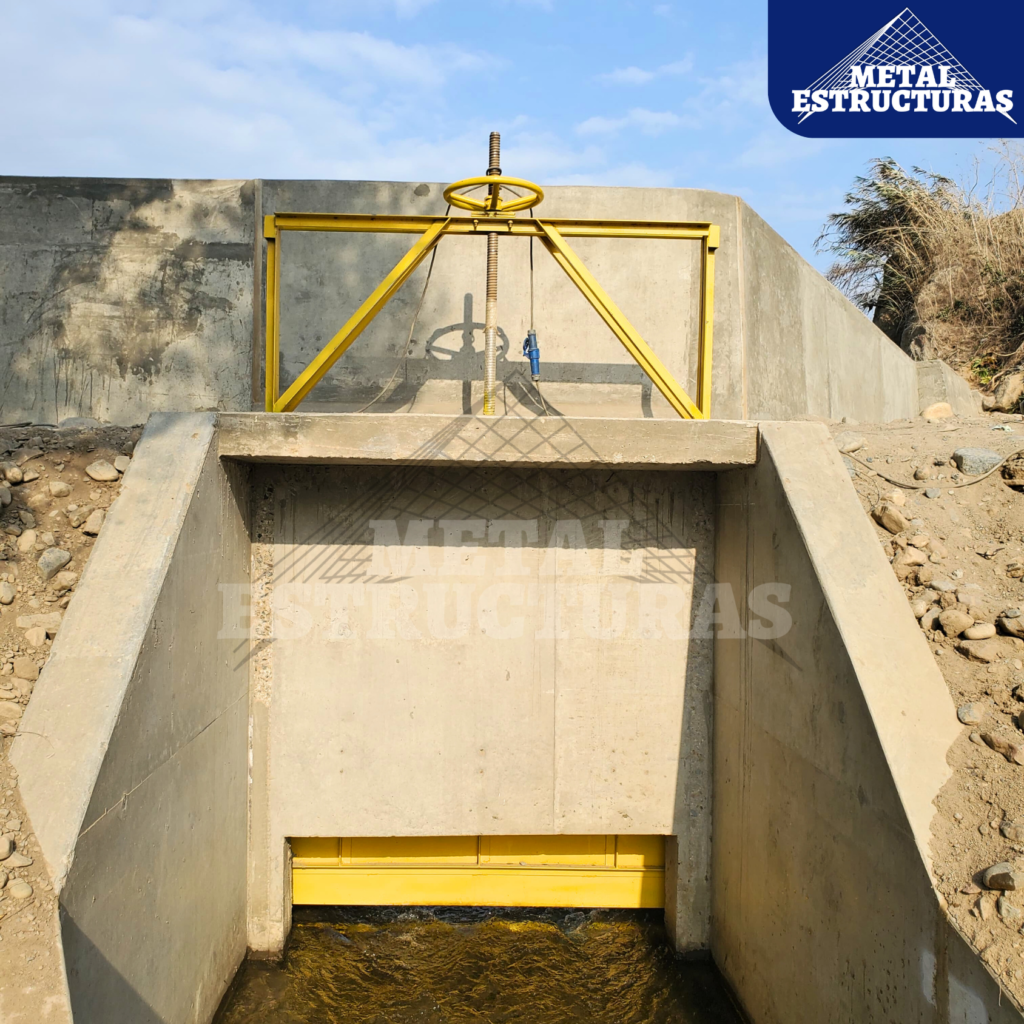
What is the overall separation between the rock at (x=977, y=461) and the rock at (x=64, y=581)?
4.54 m

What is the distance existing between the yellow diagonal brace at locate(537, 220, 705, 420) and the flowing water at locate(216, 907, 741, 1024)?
3.24 metres

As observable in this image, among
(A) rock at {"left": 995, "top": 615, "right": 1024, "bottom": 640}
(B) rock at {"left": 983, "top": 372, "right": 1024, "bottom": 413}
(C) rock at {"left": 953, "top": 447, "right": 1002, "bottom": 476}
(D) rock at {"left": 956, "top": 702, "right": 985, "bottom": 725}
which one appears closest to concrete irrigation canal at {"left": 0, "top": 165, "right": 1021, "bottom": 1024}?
(D) rock at {"left": 956, "top": 702, "right": 985, "bottom": 725}

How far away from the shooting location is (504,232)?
416cm

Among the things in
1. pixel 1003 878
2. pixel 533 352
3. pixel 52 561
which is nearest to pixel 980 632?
pixel 1003 878

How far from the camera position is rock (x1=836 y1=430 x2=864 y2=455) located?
14.9 ft

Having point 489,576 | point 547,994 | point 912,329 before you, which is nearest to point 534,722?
point 489,576

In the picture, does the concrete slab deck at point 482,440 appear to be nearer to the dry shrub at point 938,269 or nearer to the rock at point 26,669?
the rock at point 26,669

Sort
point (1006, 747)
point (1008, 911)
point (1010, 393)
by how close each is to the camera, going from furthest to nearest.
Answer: point (1010, 393) → point (1006, 747) → point (1008, 911)

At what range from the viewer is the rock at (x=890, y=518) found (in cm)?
383

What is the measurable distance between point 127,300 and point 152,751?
333 cm

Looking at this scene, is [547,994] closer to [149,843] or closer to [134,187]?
[149,843]

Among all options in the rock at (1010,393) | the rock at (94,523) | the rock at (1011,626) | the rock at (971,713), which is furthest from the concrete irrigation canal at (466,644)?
the rock at (1010,393)

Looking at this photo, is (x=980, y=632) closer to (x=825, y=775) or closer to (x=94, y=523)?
(x=825, y=775)

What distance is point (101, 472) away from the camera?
3.72m
